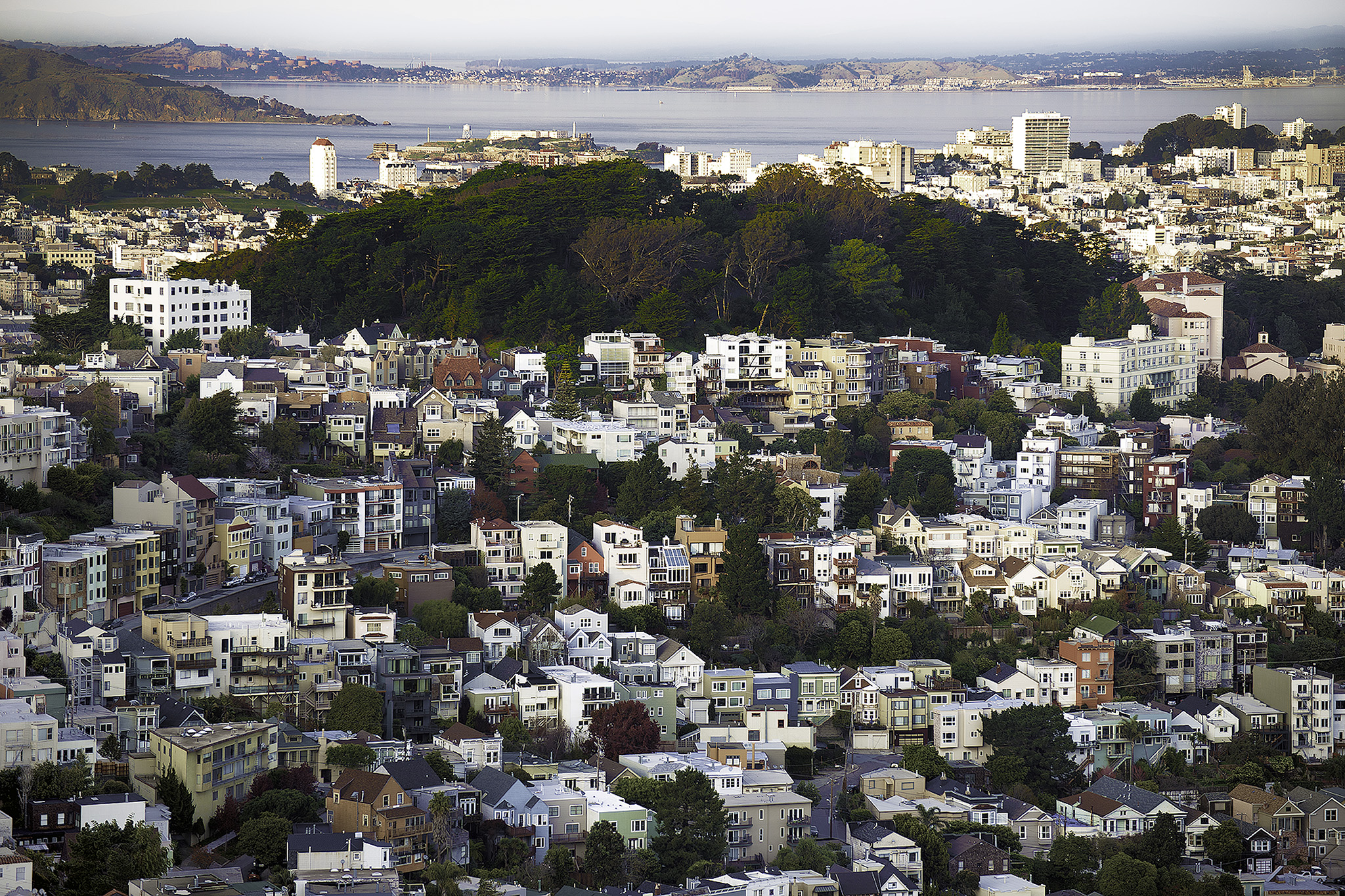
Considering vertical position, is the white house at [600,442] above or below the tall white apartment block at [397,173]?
below

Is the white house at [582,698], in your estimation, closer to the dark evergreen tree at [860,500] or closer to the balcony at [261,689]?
the balcony at [261,689]

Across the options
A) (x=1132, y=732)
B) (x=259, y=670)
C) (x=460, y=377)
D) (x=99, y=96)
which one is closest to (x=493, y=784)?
(x=259, y=670)

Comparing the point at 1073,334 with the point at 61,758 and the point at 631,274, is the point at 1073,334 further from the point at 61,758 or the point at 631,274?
the point at 61,758

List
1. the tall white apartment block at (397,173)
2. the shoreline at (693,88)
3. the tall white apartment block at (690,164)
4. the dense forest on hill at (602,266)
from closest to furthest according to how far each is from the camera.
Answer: the dense forest on hill at (602,266) < the tall white apartment block at (690,164) < the tall white apartment block at (397,173) < the shoreline at (693,88)

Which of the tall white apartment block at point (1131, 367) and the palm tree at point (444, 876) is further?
the tall white apartment block at point (1131, 367)

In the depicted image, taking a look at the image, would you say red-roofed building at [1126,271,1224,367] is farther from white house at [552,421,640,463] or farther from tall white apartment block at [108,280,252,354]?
tall white apartment block at [108,280,252,354]

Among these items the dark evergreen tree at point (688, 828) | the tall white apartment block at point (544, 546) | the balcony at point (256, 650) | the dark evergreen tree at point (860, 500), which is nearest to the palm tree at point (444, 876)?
the dark evergreen tree at point (688, 828)

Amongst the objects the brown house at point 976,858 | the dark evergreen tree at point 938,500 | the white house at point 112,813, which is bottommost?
the brown house at point 976,858

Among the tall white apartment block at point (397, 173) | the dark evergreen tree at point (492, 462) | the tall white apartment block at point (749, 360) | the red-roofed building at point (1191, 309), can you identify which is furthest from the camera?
the tall white apartment block at point (397, 173)
